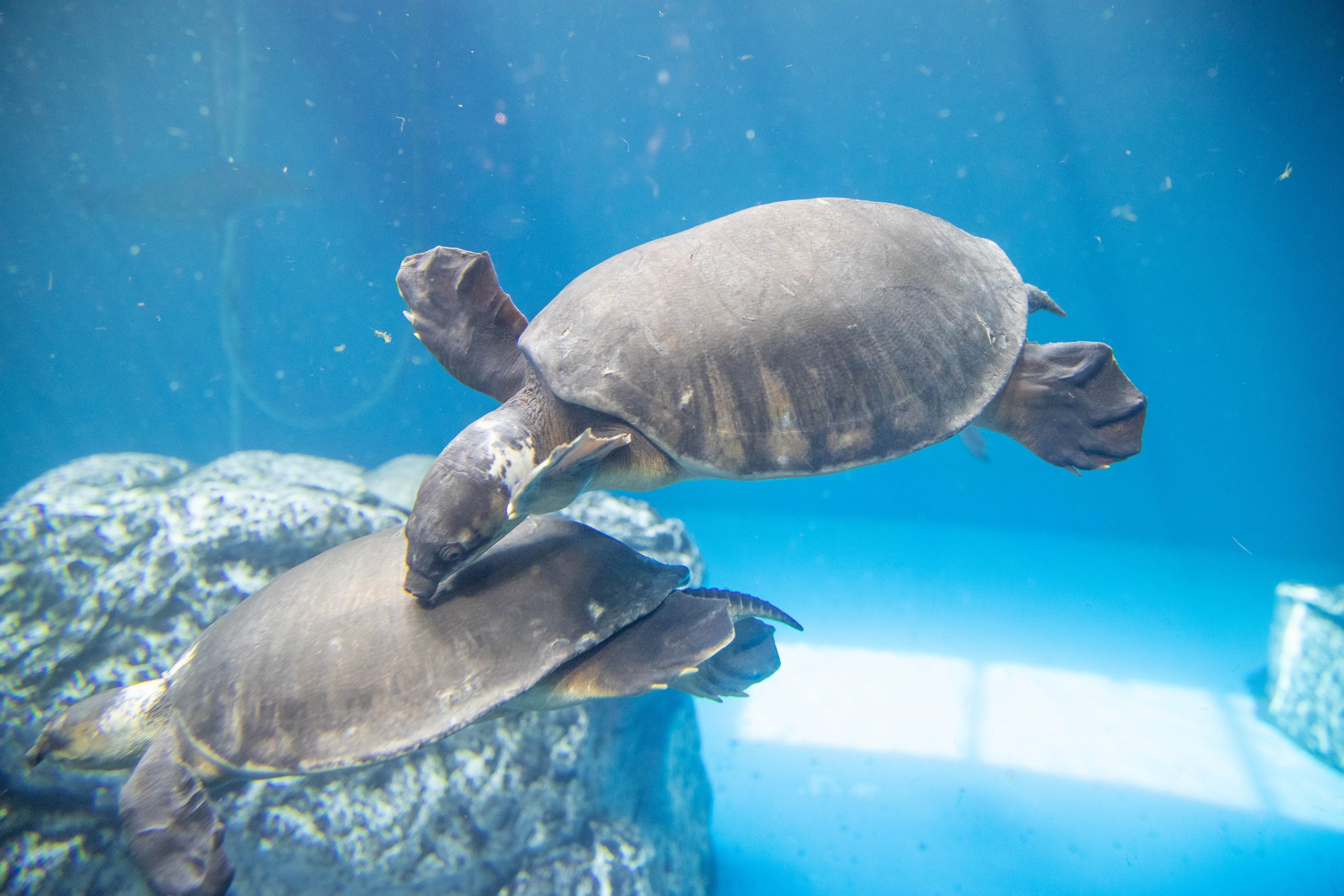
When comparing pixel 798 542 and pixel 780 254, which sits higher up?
pixel 780 254

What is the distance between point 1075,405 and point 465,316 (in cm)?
293

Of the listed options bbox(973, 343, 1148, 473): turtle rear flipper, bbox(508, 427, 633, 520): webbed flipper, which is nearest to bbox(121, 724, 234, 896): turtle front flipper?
bbox(508, 427, 633, 520): webbed flipper

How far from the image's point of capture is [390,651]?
230cm

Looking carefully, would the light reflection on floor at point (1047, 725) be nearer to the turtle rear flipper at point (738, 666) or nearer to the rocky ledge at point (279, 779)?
the rocky ledge at point (279, 779)

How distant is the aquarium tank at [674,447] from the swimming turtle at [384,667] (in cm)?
2

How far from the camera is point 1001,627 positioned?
7.33 m

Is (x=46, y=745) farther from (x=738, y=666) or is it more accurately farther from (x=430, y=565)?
(x=738, y=666)

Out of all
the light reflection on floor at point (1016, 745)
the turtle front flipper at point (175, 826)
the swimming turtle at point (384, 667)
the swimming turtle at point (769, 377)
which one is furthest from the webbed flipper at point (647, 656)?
the light reflection on floor at point (1016, 745)

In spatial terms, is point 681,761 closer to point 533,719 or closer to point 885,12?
point 533,719

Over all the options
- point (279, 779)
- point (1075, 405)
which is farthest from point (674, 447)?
point (279, 779)

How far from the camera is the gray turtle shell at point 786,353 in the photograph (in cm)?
213

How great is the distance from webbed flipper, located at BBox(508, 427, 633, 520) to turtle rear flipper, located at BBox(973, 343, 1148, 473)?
5.66ft

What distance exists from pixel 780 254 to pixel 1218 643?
355 inches

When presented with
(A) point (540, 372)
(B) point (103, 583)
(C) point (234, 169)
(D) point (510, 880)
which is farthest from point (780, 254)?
(C) point (234, 169)
